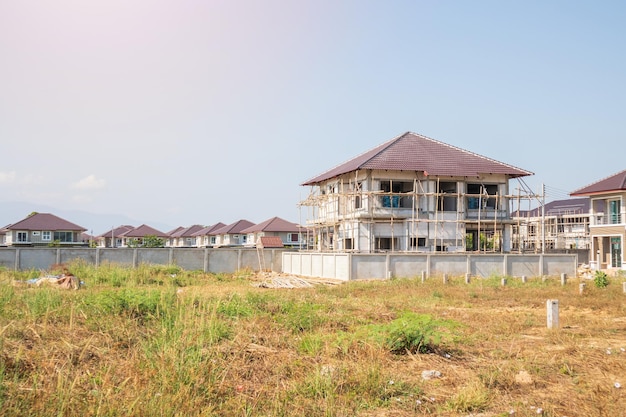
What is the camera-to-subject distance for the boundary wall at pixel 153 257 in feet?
94.7

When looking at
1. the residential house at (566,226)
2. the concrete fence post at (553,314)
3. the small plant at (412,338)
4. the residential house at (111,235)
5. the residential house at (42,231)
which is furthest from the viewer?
the residential house at (111,235)

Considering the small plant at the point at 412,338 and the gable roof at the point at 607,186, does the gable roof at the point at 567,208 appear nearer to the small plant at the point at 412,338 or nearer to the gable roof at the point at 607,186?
the gable roof at the point at 607,186

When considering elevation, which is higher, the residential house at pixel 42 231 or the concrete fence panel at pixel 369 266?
the residential house at pixel 42 231

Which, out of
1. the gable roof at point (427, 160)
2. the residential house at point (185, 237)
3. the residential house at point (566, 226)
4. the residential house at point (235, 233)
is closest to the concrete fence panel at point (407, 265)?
the gable roof at point (427, 160)

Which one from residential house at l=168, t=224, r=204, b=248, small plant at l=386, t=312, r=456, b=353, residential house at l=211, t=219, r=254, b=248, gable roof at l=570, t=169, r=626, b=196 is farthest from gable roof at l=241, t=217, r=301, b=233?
small plant at l=386, t=312, r=456, b=353

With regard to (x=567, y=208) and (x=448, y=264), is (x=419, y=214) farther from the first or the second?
(x=567, y=208)

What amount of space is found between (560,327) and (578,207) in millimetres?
55666

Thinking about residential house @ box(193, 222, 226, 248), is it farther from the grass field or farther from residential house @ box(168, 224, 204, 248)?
the grass field

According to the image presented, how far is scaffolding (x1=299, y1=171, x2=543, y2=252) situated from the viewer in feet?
113

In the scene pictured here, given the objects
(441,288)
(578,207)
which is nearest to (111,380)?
(441,288)

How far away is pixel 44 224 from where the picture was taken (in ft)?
189

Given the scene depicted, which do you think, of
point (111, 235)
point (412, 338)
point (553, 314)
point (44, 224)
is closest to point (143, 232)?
point (111, 235)

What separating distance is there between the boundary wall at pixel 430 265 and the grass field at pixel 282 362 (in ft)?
45.2

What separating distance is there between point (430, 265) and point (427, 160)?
32.4 feet
